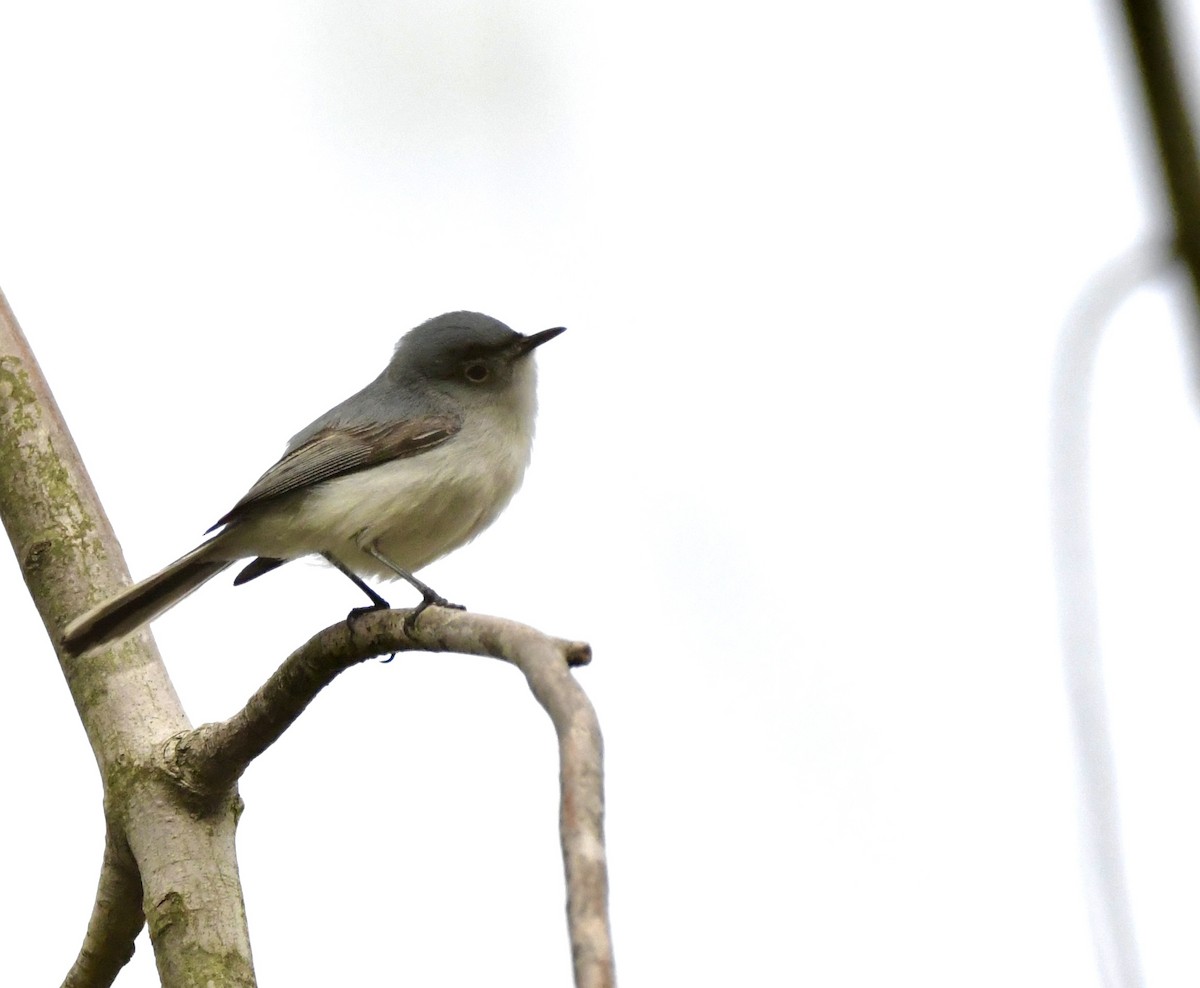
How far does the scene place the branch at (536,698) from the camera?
169 cm

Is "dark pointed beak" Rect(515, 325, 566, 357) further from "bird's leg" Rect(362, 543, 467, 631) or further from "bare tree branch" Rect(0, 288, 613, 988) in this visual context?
"bare tree branch" Rect(0, 288, 613, 988)

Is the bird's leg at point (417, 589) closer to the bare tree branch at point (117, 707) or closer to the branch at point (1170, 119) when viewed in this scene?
the bare tree branch at point (117, 707)

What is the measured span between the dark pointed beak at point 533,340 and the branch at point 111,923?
8.63ft

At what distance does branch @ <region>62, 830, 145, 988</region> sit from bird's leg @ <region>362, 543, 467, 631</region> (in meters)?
0.96

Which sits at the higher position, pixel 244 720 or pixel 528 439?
pixel 528 439

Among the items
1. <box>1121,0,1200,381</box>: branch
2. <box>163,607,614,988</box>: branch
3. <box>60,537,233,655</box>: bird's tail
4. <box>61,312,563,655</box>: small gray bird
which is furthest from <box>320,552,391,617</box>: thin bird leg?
<box>1121,0,1200,381</box>: branch

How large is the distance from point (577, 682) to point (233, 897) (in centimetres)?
147

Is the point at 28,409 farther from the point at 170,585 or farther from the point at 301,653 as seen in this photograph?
the point at 301,653

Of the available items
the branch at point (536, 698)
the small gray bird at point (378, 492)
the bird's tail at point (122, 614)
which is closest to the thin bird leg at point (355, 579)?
the small gray bird at point (378, 492)

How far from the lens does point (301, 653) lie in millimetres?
3242

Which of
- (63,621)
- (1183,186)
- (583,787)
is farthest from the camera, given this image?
(63,621)

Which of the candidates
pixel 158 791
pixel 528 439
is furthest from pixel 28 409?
pixel 528 439

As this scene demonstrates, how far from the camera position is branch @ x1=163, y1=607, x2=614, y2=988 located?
1687 mm

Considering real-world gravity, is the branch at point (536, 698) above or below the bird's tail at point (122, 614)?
below
